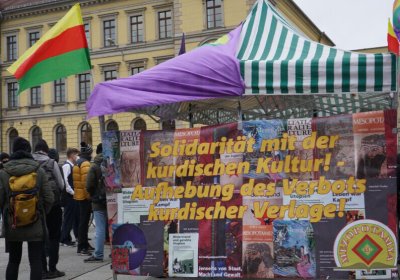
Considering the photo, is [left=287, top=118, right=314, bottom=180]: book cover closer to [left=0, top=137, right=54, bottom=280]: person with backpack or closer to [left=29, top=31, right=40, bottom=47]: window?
[left=0, top=137, right=54, bottom=280]: person with backpack

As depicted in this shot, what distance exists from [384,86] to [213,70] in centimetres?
174

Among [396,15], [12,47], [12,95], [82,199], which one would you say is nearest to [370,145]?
[396,15]

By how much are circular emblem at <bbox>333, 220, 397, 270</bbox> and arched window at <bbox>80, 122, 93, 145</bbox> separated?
122 feet

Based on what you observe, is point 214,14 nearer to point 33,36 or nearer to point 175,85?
point 33,36

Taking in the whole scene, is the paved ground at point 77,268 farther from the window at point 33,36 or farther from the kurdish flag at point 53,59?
the window at point 33,36

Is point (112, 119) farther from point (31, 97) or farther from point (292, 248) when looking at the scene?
point (292, 248)

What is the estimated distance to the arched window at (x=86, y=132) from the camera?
4069 cm

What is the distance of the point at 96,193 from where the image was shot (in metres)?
7.29

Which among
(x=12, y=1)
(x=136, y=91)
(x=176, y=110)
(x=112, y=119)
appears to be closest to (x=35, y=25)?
(x=12, y=1)

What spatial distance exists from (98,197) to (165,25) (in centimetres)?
3318

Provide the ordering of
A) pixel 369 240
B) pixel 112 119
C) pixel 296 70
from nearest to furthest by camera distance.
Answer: pixel 369 240, pixel 296 70, pixel 112 119

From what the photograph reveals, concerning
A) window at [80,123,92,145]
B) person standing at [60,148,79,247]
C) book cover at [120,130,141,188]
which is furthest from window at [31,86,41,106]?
book cover at [120,130,141,188]

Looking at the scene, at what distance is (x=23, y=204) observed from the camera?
5109mm

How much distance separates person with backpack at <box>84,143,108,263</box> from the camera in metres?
7.23
